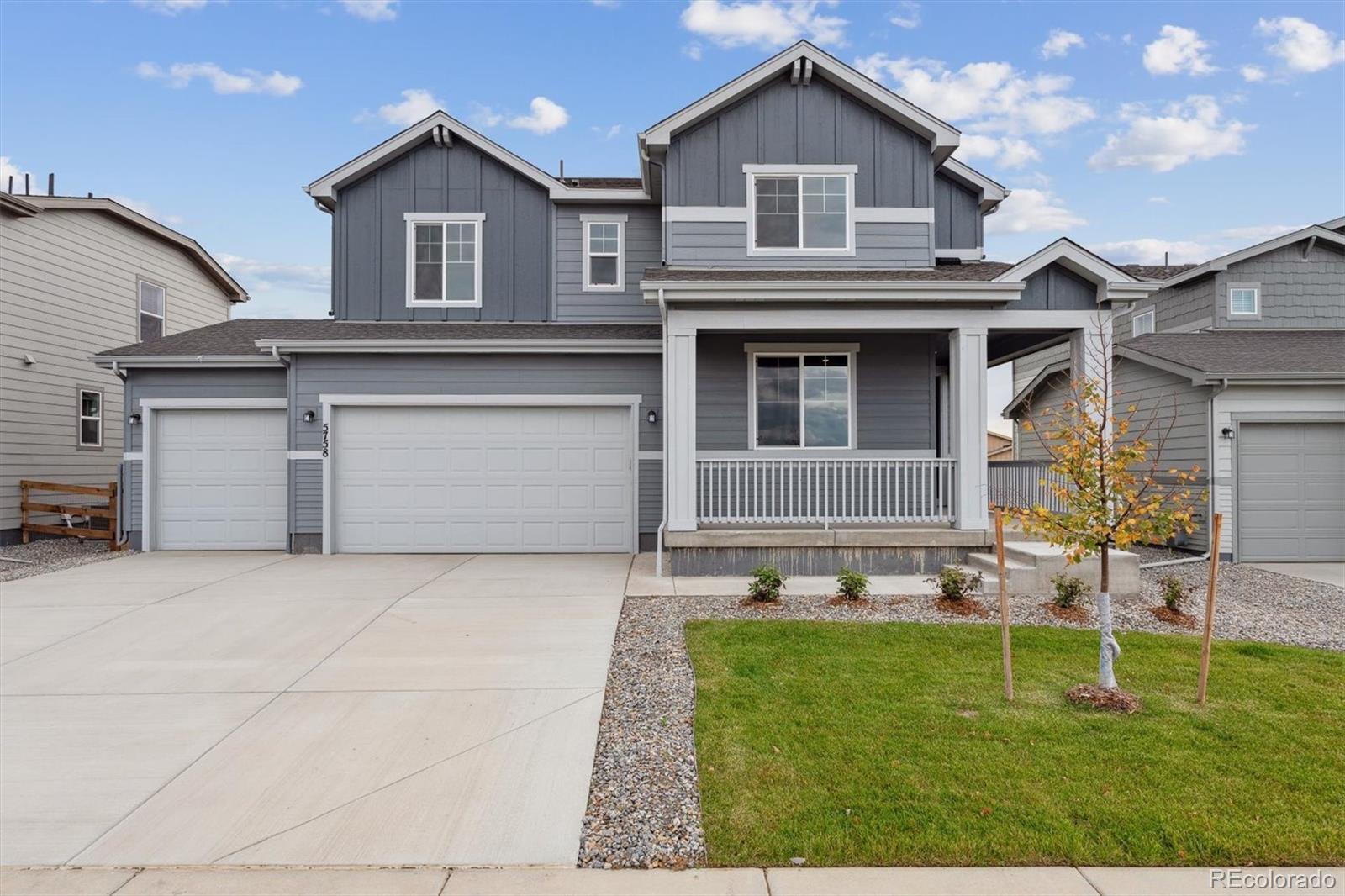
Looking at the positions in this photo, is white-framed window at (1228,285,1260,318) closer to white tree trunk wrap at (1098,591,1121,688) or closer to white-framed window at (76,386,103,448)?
white tree trunk wrap at (1098,591,1121,688)

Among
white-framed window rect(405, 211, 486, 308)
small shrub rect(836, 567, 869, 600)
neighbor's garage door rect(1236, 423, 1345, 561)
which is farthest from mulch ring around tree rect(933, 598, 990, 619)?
white-framed window rect(405, 211, 486, 308)

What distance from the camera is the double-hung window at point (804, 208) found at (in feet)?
34.9

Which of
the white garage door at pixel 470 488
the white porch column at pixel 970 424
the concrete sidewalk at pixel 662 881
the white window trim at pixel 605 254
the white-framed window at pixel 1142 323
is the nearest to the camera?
the concrete sidewalk at pixel 662 881

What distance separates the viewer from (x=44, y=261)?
13.0 m

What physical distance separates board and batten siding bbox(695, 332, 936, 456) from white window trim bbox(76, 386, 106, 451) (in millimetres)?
12591

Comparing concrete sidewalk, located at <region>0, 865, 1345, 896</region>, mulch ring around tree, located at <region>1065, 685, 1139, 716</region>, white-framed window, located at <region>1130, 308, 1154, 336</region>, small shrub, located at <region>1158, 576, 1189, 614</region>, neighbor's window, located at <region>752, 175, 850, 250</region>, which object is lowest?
concrete sidewalk, located at <region>0, 865, 1345, 896</region>

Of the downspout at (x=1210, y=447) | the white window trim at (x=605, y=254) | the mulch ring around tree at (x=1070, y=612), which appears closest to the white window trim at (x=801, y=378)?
the white window trim at (x=605, y=254)

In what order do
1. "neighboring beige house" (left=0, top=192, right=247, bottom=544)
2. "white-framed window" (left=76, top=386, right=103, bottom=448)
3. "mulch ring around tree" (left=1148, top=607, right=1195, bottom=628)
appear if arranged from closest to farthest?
"mulch ring around tree" (left=1148, top=607, right=1195, bottom=628)
"neighboring beige house" (left=0, top=192, right=247, bottom=544)
"white-framed window" (left=76, top=386, right=103, bottom=448)

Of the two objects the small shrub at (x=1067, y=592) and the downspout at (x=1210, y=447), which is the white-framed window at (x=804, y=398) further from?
the downspout at (x=1210, y=447)

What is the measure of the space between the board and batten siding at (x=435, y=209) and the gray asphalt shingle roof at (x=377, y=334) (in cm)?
31

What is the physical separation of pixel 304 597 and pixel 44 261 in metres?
10.6

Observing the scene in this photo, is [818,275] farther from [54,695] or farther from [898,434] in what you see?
[54,695]

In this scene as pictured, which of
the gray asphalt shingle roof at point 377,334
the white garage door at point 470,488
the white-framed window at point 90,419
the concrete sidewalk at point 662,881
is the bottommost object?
the concrete sidewalk at point 662,881

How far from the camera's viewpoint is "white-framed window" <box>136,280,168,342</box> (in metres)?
15.2
